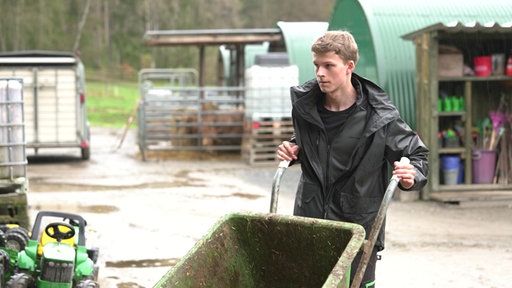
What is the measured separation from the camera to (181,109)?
2080cm

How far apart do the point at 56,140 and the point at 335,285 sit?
15955 mm

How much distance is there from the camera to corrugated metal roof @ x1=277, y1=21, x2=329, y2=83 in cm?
2050

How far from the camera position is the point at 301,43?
69.2 ft

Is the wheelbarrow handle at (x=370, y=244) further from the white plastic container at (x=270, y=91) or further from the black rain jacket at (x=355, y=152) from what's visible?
the white plastic container at (x=270, y=91)

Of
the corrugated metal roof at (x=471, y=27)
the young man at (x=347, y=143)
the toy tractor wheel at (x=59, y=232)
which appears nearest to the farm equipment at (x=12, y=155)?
the toy tractor wheel at (x=59, y=232)

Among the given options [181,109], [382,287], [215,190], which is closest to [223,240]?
[382,287]

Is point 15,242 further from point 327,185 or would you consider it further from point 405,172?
point 405,172

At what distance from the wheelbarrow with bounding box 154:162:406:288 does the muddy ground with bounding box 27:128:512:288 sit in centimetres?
341

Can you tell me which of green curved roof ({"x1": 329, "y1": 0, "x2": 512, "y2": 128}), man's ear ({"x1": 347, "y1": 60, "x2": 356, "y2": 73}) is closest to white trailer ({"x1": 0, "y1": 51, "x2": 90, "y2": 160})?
green curved roof ({"x1": 329, "y1": 0, "x2": 512, "y2": 128})

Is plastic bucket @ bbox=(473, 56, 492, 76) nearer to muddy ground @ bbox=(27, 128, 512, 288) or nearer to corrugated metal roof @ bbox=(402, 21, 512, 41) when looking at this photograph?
corrugated metal roof @ bbox=(402, 21, 512, 41)

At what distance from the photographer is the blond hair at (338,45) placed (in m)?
3.91

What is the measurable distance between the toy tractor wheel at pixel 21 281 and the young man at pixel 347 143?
9.36ft

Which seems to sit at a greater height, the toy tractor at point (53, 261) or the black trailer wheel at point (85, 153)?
the toy tractor at point (53, 261)

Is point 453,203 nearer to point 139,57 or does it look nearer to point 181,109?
point 181,109
